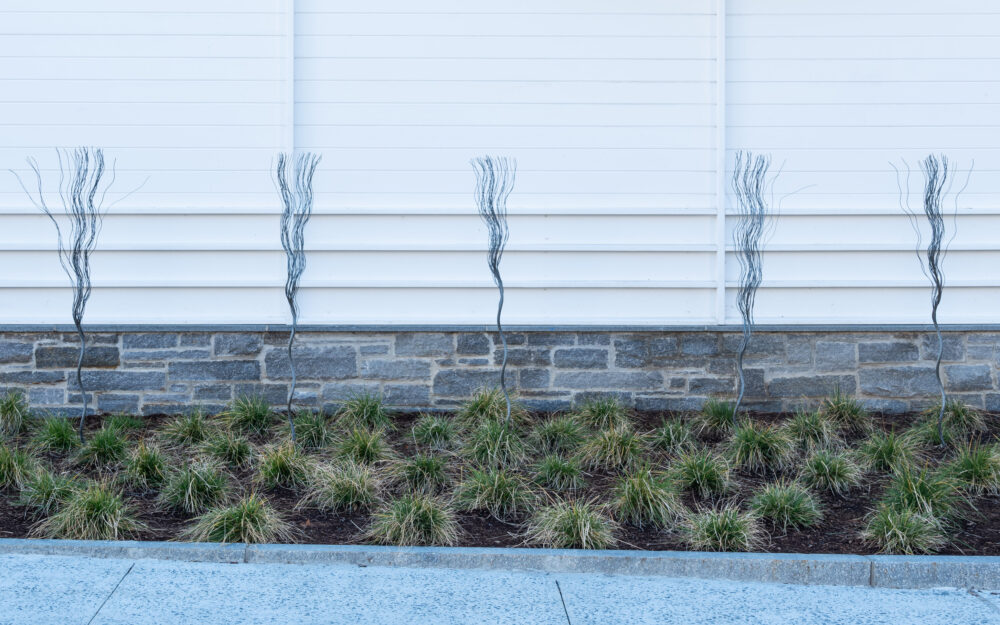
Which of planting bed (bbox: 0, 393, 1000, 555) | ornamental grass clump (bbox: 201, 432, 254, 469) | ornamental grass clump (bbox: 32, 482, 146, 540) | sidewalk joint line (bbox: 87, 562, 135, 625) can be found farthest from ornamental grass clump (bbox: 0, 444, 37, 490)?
sidewalk joint line (bbox: 87, 562, 135, 625)

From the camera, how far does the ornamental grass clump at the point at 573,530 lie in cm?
477

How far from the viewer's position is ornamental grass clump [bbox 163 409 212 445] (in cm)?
635

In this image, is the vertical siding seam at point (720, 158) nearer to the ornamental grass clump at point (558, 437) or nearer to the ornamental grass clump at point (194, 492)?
the ornamental grass clump at point (558, 437)

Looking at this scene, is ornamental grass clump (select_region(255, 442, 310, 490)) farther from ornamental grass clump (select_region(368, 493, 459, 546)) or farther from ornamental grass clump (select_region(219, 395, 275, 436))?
ornamental grass clump (select_region(219, 395, 275, 436))

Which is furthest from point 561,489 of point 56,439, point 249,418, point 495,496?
point 56,439

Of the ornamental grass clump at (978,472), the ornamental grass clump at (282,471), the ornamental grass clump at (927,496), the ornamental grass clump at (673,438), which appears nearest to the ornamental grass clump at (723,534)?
the ornamental grass clump at (927,496)

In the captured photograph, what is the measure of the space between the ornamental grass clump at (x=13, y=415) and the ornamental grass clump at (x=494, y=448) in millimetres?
3019

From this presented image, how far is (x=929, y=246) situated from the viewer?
6.95 metres

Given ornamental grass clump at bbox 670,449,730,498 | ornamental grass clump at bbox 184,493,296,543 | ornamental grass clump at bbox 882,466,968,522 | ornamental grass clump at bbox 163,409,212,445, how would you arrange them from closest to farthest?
1. ornamental grass clump at bbox 184,493,296,543
2. ornamental grass clump at bbox 882,466,968,522
3. ornamental grass clump at bbox 670,449,730,498
4. ornamental grass clump at bbox 163,409,212,445

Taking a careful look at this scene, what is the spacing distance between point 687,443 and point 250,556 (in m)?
2.85

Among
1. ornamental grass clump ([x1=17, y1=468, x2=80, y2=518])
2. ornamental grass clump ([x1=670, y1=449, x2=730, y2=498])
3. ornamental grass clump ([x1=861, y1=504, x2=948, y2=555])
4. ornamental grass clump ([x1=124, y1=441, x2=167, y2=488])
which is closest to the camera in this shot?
ornamental grass clump ([x1=861, y1=504, x2=948, y2=555])

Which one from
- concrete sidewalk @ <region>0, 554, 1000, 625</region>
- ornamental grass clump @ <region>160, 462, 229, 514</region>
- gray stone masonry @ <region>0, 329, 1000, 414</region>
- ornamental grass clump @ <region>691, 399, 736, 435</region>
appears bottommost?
concrete sidewalk @ <region>0, 554, 1000, 625</region>

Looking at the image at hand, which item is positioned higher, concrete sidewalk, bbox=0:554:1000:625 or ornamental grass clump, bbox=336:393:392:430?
ornamental grass clump, bbox=336:393:392:430

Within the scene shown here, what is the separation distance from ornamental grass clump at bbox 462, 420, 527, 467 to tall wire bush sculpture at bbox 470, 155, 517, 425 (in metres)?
0.37
